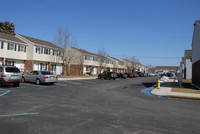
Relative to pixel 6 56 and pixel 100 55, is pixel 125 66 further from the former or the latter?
pixel 6 56

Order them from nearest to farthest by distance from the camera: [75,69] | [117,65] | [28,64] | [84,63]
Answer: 1. [28,64]
2. [75,69]
3. [84,63]
4. [117,65]

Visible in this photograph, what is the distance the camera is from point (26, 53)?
32.1 metres

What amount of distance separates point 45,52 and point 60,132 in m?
32.0

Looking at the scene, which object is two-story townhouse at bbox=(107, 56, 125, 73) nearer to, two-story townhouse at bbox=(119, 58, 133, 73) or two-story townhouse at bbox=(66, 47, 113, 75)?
two-story townhouse at bbox=(119, 58, 133, 73)

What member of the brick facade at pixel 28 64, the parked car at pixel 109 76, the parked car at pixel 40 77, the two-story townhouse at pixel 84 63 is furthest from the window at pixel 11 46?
the parked car at pixel 109 76

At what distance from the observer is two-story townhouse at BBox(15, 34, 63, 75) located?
→ 3175cm

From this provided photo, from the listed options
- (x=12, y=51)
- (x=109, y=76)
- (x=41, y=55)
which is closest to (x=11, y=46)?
(x=12, y=51)

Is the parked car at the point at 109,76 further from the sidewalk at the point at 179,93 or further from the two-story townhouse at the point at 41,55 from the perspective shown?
the sidewalk at the point at 179,93

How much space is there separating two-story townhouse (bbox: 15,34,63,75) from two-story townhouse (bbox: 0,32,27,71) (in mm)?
722

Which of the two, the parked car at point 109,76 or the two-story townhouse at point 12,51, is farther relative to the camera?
the parked car at point 109,76

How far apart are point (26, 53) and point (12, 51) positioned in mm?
3198

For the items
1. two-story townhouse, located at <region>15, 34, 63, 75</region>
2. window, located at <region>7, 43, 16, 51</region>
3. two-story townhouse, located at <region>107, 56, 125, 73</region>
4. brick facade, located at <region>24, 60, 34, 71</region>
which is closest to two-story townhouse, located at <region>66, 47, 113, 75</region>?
two-story townhouse, located at <region>15, 34, 63, 75</region>

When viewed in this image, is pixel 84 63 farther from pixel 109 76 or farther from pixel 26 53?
pixel 26 53

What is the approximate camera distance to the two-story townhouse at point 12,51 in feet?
90.6
